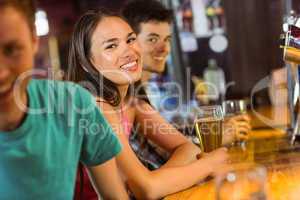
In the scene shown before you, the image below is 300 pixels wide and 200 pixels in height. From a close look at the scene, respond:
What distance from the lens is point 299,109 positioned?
221 cm

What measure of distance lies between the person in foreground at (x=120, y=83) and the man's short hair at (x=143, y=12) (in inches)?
41.0

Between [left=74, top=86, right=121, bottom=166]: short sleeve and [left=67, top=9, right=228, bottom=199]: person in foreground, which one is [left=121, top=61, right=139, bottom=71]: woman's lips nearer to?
[left=67, top=9, right=228, bottom=199]: person in foreground

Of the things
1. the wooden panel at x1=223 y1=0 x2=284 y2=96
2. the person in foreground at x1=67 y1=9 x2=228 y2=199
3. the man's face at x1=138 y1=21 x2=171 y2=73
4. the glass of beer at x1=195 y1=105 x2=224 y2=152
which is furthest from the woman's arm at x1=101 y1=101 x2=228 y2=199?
the wooden panel at x1=223 y1=0 x2=284 y2=96

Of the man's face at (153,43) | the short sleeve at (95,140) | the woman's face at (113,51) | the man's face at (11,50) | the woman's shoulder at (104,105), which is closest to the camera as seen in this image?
the man's face at (11,50)

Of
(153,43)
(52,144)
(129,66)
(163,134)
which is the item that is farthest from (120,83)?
(153,43)

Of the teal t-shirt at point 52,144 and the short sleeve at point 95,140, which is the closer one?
the teal t-shirt at point 52,144

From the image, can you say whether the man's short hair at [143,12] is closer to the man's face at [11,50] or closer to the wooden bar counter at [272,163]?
the wooden bar counter at [272,163]

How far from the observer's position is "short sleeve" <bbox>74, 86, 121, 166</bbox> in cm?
114

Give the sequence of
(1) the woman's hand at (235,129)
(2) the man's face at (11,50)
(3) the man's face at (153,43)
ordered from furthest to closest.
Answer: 1. (3) the man's face at (153,43)
2. (1) the woman's hand at (235,129)
3. (2) the man's face at (11,50)

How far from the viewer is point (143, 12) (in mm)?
2967

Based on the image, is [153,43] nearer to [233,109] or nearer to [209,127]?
[233,109]

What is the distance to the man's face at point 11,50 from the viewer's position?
3.18 feet

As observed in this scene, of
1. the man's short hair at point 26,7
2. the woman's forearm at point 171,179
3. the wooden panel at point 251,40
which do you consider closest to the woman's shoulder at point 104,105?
the woman's forearm at point 171,179

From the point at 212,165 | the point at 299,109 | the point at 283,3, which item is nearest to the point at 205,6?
the point at 283,3
